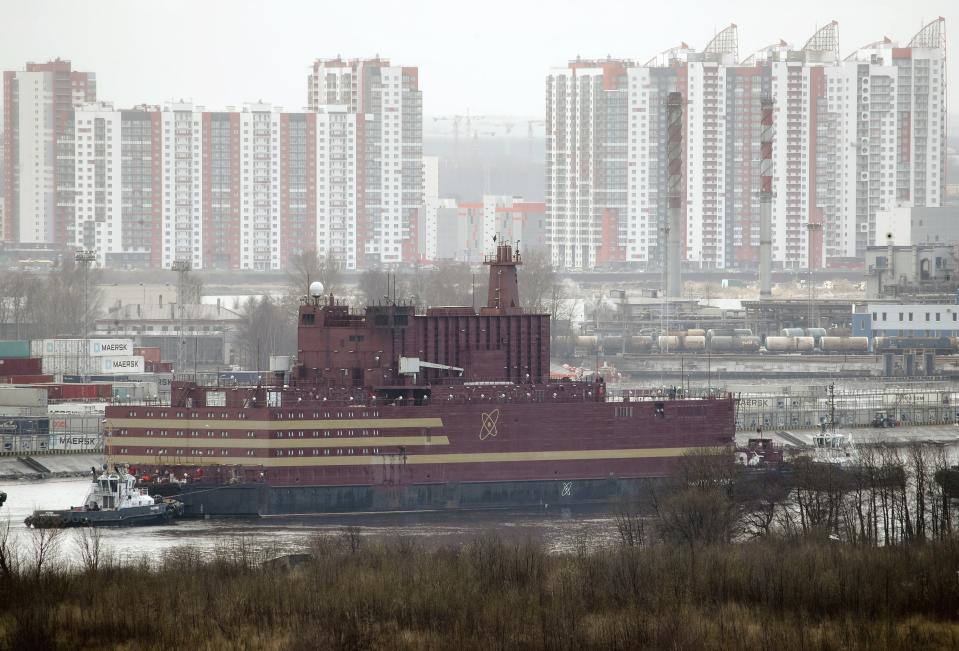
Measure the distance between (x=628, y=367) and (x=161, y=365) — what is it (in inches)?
1050

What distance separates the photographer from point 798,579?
4091 centimetres

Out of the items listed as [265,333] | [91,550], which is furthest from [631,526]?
[265,333]

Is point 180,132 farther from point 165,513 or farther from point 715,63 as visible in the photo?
point 165,513

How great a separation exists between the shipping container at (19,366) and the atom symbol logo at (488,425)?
25.9m

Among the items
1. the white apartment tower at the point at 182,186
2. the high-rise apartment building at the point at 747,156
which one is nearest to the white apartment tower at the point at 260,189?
the white apartment tower at the point at 182,186

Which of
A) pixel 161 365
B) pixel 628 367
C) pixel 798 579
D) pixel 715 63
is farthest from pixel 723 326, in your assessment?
pixel 798 579

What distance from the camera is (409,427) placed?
197 feet

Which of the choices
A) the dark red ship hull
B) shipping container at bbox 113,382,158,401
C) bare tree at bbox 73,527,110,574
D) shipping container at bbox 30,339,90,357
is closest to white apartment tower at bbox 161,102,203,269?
shipping container at bbox 30,339,90,357

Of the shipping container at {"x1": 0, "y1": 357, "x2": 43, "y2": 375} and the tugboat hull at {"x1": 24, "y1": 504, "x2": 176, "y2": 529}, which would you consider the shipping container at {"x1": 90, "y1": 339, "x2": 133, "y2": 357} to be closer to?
the shipping container at {"x1": 0, "y1": 357, "x2": 43, "y2": 375}

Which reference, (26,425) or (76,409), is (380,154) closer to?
(76,409)

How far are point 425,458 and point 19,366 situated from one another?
26.1m

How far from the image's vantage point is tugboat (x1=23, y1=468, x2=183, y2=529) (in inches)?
2160

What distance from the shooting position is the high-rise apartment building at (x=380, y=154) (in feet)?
552

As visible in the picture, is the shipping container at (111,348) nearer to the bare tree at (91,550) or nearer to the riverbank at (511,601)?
the bare tree at (91,550)
